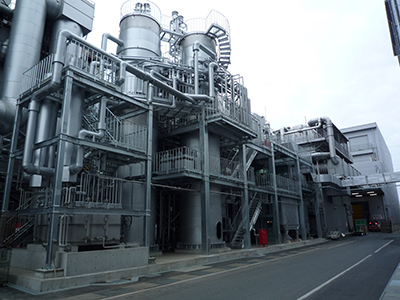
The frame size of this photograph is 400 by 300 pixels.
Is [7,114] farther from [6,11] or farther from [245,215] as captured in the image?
[245,215]

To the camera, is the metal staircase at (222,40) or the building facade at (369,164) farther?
the building facade at (369,164)

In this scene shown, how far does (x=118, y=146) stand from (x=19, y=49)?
873 centimetres

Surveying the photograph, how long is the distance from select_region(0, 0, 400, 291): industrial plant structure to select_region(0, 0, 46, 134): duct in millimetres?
59

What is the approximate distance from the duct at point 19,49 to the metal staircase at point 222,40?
12030mm

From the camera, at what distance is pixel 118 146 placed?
42.9 feet

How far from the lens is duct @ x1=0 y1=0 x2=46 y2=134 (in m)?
15.0

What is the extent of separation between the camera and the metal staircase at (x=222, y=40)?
23.4m

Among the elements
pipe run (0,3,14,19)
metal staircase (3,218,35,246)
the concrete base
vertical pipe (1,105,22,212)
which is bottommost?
the concrete base

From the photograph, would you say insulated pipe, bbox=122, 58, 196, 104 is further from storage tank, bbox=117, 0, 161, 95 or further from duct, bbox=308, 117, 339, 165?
duct, bbox=308, 117, 339, 165

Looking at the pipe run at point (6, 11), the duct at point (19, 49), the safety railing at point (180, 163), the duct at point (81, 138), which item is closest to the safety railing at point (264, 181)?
the safety railing at point (180, 163)

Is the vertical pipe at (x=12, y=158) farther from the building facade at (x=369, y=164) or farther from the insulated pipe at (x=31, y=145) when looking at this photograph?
the building facade at (x=369, y=164)

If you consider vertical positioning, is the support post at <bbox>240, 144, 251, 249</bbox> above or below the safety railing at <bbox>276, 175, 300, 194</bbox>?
below

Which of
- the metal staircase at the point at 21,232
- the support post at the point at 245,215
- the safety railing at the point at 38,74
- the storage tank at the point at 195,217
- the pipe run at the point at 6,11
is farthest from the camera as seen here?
the support post at the point at 245,215

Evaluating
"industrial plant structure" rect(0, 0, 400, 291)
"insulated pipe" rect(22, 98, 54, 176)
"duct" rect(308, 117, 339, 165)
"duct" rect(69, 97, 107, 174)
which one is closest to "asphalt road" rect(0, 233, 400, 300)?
"industrial plant structure" rect(0, 0, 400, 291)
